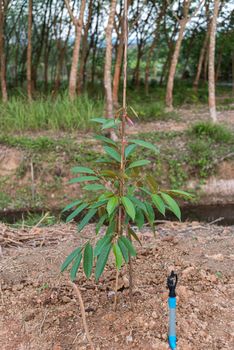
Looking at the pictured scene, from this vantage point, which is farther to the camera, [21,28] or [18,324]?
[21,28]

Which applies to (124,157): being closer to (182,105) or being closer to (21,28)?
(182,105)

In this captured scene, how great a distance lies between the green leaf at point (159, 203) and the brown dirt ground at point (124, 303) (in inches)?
24.5

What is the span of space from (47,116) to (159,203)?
19.2 feet

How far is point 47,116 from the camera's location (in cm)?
714

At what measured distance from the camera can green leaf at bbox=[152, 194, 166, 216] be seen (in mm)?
1544

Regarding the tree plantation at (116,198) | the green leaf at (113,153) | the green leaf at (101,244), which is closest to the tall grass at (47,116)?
the tree plantation at (116,198)

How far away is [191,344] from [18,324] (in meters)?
0.82

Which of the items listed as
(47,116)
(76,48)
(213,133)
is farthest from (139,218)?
(76,48)

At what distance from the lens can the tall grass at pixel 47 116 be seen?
22.9ft

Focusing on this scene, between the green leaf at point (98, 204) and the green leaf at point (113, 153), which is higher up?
the green leaf at point (113, 153)

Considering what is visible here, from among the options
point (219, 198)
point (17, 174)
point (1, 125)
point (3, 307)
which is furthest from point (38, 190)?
point (3, 307)

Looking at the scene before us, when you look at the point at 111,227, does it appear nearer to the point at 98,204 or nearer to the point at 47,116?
the point at 98,204

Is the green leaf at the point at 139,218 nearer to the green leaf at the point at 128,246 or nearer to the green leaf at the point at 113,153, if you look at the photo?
the green leaf at the point at 128,246

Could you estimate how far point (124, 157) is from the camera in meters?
1.69
